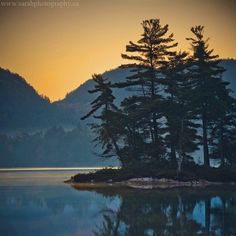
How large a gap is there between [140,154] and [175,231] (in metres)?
36.9

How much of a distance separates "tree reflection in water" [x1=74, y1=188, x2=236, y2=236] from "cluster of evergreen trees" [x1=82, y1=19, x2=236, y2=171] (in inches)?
821

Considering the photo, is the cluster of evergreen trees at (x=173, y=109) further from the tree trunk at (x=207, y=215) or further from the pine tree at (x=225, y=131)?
the tree trunk at (x=207, y=215)

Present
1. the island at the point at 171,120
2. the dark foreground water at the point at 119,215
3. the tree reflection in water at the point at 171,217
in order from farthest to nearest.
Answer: the island at the point at 171,120 < the dark foreground water at the point at 119,215 < the tree reflection in water at the point at 171,217

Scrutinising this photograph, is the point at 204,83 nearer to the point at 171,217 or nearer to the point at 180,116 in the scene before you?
the point at 180,116

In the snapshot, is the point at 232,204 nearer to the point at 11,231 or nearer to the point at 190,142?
the point at 11,231

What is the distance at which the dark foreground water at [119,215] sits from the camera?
18.8 m

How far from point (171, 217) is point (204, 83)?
3267cm

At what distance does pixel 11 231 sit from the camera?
18984 millimetres

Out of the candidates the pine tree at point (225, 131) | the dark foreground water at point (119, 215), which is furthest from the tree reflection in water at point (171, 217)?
the pine tree at point (225, 131)

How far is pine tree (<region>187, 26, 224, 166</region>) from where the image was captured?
5209 cm

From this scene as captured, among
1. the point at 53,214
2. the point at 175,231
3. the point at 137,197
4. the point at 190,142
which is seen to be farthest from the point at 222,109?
the point at 175,231

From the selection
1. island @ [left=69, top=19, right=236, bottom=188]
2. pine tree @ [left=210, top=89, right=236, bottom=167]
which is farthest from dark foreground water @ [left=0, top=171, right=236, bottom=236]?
pine tree @ [left=210, top=89, right=236, bottom=167]

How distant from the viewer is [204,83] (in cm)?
5344

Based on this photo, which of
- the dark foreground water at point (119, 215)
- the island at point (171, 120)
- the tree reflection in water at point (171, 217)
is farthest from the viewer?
the island at point (171, 120)
